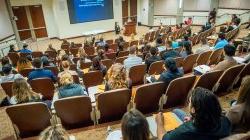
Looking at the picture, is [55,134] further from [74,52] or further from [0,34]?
[0,34]

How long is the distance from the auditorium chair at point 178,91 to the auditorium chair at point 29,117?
1699 millimetres

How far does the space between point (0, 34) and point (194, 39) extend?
370 inches

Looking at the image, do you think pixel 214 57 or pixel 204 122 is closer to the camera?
pixel 204 122

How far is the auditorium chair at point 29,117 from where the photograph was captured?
2.61m

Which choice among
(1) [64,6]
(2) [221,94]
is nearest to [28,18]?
(1) [64,6]

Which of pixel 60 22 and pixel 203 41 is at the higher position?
pixel 60 22

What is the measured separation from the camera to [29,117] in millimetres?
2715

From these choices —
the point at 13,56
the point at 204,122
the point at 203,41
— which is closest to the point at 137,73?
the point at 204,122

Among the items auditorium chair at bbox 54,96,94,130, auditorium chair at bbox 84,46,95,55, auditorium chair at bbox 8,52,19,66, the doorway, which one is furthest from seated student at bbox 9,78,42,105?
the doorway

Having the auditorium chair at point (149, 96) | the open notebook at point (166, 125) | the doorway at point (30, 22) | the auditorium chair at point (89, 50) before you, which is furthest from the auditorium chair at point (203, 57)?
the doorway at point (30, 22)

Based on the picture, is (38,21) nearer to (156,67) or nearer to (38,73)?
(38,73)

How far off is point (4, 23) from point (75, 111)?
10594 mm

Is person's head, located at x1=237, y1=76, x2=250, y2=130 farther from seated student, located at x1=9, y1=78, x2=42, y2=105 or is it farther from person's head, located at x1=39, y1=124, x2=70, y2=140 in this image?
seated student, located at x1=9, y1=78, x2=42, y2=105

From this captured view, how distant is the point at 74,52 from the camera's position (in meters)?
8.61
